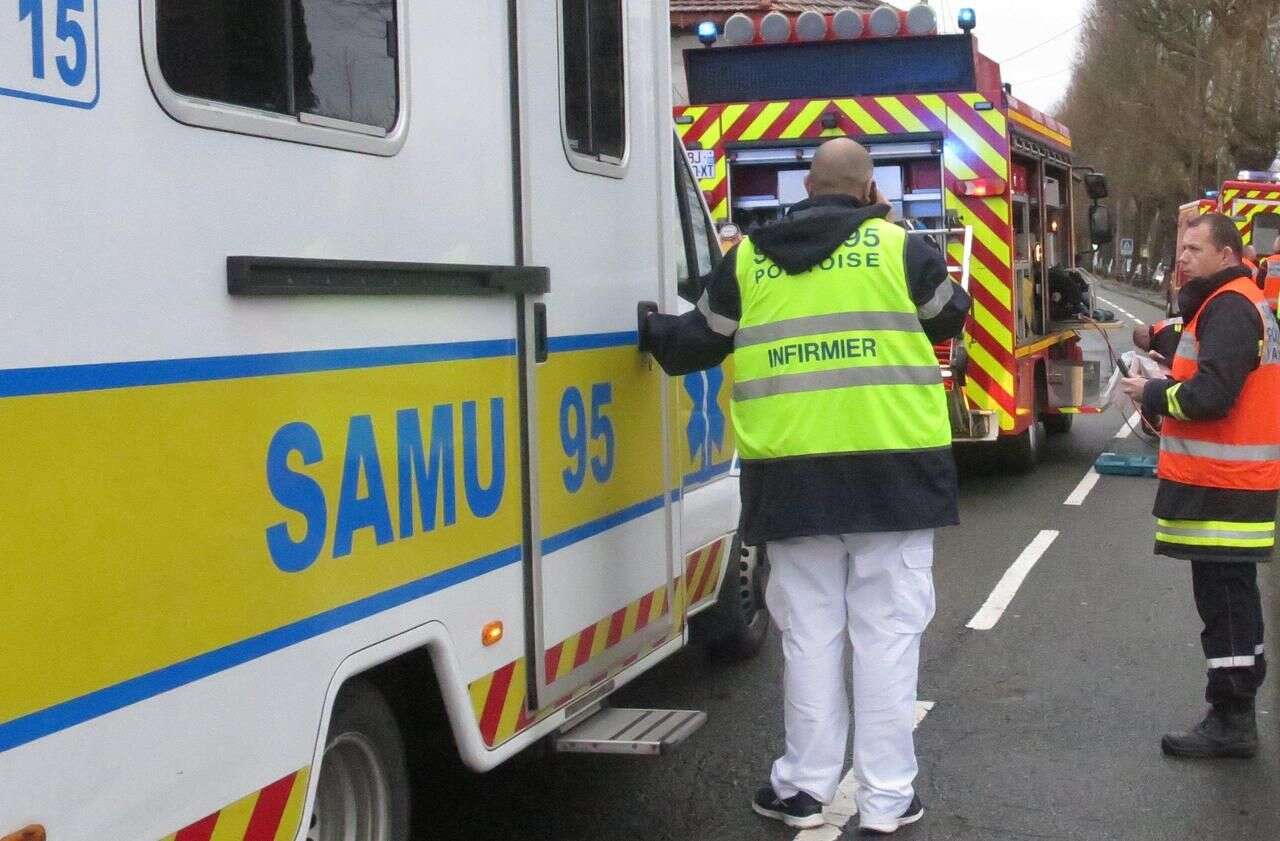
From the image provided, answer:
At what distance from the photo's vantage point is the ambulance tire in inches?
241

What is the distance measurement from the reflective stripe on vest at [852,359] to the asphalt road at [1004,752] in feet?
3.86

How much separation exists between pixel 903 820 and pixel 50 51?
323 centimetres

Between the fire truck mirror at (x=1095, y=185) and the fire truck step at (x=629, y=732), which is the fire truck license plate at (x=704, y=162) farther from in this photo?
the fire truck step at (x=629, y=732)

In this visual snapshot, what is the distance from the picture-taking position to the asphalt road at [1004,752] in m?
4.81

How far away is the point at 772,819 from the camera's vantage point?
190 inches

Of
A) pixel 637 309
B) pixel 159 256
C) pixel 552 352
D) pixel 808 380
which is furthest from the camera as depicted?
pixel 637 309

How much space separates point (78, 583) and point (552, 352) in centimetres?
179

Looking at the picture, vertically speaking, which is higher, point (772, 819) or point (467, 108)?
point (467, 108)

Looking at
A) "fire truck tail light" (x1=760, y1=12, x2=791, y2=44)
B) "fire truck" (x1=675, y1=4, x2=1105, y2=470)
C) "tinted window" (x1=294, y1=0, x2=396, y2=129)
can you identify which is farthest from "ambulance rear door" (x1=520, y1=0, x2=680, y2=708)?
"fire truck tail light" (x1=760, y1=12, x2=791, y2=44)

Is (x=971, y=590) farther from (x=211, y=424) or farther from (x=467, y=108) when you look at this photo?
(x=211, y=424)

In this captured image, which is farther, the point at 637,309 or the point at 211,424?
the point at 637,309

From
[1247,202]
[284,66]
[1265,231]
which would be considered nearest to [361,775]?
[284,66]

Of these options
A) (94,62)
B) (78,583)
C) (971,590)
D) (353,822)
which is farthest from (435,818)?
(971,590)

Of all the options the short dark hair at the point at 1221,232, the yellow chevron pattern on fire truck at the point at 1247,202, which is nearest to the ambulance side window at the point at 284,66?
the short dark hair at the point at 1221,232
